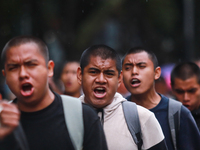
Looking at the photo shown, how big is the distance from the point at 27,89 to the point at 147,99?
7.27 feet

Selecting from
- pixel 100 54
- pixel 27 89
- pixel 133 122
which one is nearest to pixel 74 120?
pixel 27 89

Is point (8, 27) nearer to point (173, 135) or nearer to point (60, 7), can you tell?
point (60, 7)

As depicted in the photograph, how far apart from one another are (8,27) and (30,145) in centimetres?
917

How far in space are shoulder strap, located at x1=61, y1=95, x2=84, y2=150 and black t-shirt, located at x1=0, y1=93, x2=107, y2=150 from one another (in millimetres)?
38

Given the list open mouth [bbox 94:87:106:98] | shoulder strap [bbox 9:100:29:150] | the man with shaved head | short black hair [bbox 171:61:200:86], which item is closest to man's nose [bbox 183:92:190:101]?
short black hair [bbox 171:61:200:86]

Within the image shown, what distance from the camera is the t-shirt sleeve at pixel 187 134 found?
14.8 feet

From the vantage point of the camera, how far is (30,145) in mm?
3170

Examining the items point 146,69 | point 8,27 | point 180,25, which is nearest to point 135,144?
point 146,69

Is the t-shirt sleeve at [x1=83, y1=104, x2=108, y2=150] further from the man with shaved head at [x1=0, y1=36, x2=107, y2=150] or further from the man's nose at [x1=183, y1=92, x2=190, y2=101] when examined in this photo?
the man's nose at [x1=183, y1=92, x2=190, y2=101]

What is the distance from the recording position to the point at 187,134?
4.55 m

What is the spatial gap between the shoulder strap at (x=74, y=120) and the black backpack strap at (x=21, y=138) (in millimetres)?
370

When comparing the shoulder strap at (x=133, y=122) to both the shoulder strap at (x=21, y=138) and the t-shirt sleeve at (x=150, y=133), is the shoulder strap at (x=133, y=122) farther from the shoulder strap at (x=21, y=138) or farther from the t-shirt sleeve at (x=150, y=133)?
the shoulder strap at (x=21, y=138)

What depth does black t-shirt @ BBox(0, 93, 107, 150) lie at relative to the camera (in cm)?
318

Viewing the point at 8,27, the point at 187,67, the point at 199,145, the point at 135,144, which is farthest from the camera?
the point at 8,27
